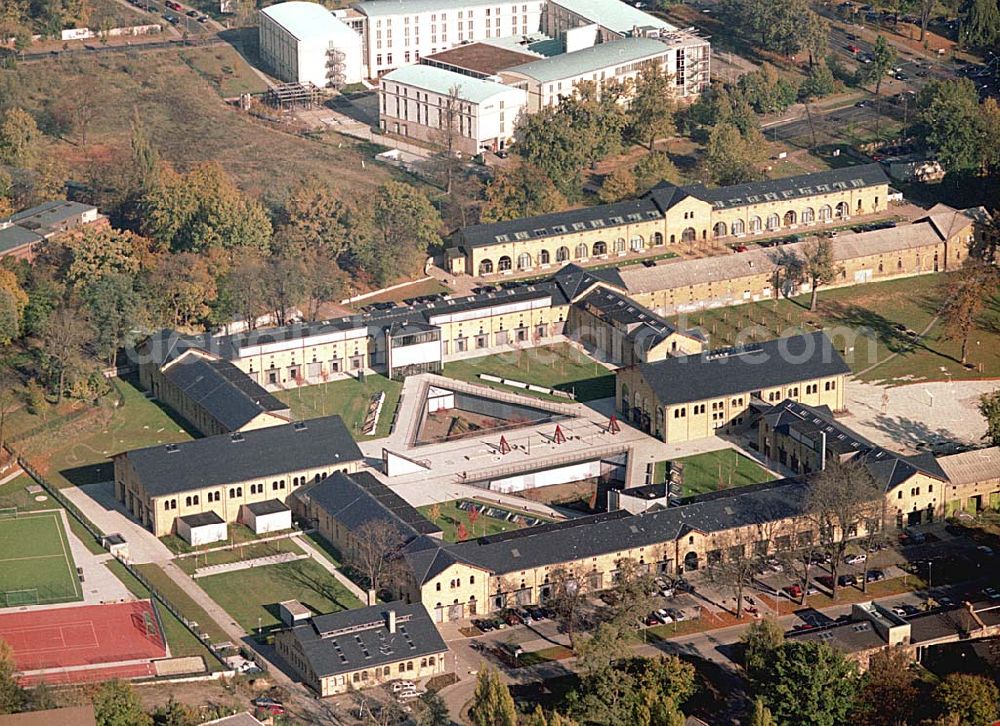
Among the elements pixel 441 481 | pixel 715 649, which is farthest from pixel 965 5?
pixel 715 649

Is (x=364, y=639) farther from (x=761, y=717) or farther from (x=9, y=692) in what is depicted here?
(x=761, y=717)

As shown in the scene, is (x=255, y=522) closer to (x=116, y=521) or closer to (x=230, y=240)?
(x=116, y=521)

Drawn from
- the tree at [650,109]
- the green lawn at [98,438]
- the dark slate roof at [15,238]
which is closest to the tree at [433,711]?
the green lawn at [98,438]

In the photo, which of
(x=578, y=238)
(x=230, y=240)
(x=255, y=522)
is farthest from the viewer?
(x=578, y=238)

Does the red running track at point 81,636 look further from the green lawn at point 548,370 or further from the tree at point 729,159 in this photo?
the tree at point 729,159

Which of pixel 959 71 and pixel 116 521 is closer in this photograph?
pixel 116 521

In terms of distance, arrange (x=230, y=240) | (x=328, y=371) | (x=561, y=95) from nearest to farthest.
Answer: (x=328, y=371) < (x=230, y=240) < (x=561, y=95)

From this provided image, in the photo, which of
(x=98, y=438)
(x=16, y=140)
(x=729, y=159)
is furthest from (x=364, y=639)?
(x=729, y=159)
